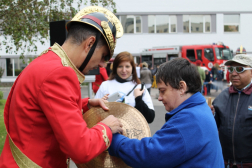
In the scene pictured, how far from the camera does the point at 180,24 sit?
89.6 ft

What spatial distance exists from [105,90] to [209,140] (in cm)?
224

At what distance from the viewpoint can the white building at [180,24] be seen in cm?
2675

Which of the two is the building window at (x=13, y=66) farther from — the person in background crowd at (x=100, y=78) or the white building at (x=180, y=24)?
the person in background crowd at (x=100, y=78)

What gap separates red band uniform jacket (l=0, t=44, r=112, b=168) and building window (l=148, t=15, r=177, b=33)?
26.4 metres

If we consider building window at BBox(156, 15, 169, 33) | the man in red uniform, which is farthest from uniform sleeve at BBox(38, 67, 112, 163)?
building window at BBox(156, 15, 169, 33)

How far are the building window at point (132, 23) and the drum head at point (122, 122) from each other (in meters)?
25.4

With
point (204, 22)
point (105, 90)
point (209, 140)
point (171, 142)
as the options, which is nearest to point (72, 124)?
point (171, 142)

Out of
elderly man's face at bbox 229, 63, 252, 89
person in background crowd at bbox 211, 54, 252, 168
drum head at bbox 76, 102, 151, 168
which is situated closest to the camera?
drum head at bbox 76, 102, 151, 168

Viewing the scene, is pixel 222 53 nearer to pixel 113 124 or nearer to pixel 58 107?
pixel 113 124

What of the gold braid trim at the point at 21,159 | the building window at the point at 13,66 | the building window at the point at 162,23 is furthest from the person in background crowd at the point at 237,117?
the building window at the point at 13,66

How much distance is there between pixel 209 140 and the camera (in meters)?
1.66

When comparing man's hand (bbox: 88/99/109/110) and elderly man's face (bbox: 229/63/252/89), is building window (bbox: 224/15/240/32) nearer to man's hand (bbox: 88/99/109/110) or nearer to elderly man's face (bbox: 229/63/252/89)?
elderly man's face (bbox: 229/63/252/89)

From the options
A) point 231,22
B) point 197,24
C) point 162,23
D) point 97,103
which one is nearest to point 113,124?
point 97,103

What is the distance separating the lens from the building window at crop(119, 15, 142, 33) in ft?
88.1
